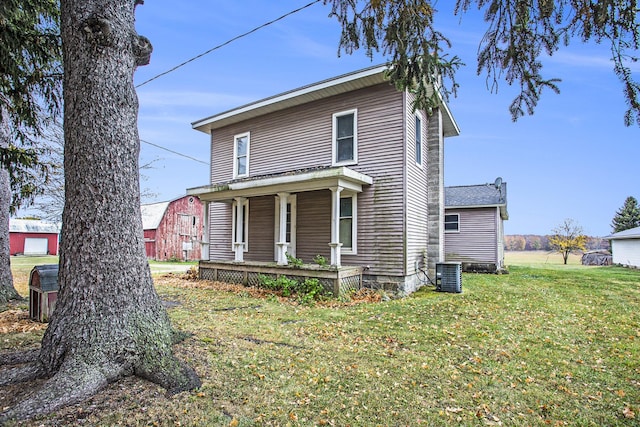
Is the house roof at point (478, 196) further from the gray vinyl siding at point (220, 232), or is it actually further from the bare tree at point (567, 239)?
the bare tree at point (567, 239)

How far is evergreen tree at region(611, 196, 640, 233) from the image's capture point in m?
33.4

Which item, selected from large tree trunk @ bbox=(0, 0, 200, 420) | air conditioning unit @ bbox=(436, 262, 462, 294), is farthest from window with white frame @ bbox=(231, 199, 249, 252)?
large tree trunk @ bbox=(0, 0, 200, 420)

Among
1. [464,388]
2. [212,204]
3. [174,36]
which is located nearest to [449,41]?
[464,388]

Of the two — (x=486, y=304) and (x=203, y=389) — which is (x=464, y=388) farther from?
(x=486, y=304)

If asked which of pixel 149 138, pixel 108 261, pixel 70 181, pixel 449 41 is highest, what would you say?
pixel 149 138

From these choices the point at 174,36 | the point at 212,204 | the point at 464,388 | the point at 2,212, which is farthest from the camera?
the point at 212,204

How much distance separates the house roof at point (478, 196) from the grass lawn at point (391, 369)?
945cm

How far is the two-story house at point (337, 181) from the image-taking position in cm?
935

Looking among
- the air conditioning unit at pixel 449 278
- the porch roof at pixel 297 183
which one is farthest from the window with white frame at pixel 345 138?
the air conditioning unit at pixel 449 278

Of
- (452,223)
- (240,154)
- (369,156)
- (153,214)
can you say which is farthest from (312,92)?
(153,214)

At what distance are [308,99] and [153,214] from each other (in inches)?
790

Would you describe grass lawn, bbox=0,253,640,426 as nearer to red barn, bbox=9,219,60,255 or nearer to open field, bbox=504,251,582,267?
open field, bbox=504,251,582,267

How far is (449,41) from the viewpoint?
4754 mm

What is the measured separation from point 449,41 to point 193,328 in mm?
5960
